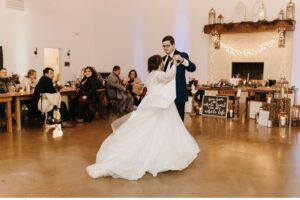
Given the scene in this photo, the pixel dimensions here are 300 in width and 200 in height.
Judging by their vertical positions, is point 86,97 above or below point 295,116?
above

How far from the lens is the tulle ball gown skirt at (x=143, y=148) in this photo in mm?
3420

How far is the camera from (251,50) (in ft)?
30.4

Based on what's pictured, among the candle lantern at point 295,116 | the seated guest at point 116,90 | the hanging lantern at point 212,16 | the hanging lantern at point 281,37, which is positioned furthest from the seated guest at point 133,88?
the hanging lantern at point 281,37

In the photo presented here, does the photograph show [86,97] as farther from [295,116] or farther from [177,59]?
[295,116]

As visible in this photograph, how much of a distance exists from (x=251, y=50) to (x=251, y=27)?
82cm

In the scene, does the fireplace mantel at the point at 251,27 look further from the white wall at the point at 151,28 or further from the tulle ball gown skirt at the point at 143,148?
the tulle ball gown skirt at the point at 143,148

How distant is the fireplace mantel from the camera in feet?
27.3

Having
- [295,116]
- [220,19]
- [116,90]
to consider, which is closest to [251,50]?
[220,19]

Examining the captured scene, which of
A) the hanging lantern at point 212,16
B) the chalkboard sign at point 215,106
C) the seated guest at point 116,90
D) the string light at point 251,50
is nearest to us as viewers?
the chalkboard sign at point 215,106

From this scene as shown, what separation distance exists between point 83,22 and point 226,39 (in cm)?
476

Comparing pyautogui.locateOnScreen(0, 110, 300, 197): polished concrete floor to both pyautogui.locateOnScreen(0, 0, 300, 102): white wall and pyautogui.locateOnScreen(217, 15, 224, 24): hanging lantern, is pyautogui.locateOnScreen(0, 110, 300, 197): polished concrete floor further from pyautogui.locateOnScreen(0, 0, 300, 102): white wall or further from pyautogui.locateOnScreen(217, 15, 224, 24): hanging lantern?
pyautogui.locateOnScreen(217, 15, 224, 24): hanging lantern

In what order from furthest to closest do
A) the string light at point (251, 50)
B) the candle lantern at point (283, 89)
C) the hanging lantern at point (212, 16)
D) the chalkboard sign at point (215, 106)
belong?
the hanging lantern at point (212, 16)
the string light at point (251, 50)
the chalkboard sign at point (215, 106)
the candle lantern at point (283, 89)

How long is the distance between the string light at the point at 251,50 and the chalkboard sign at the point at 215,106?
96.3 inches

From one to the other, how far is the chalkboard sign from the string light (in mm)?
2446
